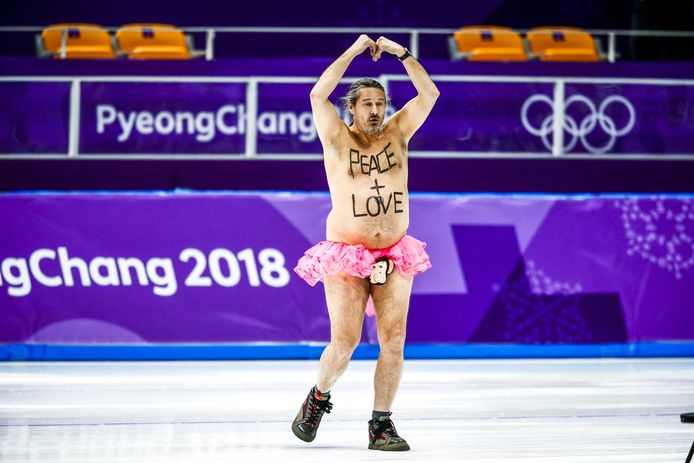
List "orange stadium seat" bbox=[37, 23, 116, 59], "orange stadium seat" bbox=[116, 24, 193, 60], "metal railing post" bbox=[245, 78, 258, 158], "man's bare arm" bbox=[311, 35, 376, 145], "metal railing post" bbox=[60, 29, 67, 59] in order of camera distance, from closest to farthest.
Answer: "man's bare arm" bbox=[311, 35, 376, 145]
"metal railing post" bbox=[245, 78, 258, 158]
"metal railing post" bbox=[60, 29, 67, 59]
"orange stadium seat" bbox=[37, 23, 116, 59]
"orange stadium seat" bbox=[116, 24, 193, 60]

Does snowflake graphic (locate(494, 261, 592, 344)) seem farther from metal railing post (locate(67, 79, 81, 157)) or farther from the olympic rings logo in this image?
metal railing post (locate(67, 79, 81, 157))

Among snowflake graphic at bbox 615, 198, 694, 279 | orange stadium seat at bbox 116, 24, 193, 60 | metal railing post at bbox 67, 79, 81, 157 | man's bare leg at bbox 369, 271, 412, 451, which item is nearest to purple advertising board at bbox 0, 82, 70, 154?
metal railing post at bbox 67, 79, 81, 157

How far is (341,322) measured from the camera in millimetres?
5156

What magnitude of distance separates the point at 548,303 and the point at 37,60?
21.3 ft

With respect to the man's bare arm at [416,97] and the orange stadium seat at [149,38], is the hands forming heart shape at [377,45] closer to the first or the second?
the man's bare arm at [416,97]

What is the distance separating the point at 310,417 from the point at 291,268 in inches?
174

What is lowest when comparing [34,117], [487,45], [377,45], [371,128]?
[34,117]

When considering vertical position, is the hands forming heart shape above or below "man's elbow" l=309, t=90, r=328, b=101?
above

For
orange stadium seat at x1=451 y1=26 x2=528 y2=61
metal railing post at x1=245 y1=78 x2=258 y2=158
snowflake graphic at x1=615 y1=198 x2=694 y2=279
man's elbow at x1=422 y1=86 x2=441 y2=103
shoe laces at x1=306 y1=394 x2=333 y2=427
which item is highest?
orange stadium seat at x1=451 y1=26 x2=528 y2=61

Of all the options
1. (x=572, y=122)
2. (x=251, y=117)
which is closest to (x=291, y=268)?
(x=251, y=117)

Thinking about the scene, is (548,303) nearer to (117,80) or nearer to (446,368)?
(446,368)

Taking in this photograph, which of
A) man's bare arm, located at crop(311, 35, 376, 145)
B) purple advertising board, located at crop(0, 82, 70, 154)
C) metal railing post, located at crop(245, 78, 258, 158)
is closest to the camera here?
man's bare arm, located at crop(311, 35, 376, 145)

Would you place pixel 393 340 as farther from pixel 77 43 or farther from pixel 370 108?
pixel 77 43

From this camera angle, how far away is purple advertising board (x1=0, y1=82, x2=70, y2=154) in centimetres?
1077
